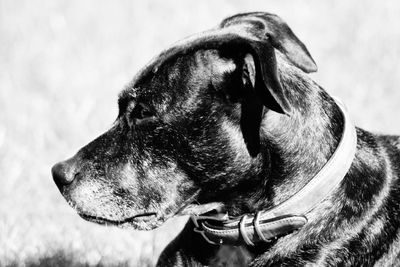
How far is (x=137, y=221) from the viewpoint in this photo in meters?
4.27

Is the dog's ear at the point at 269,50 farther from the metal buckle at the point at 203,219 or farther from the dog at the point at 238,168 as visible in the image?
the metal buckle at the point at 203,219

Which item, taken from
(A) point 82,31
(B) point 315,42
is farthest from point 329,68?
(A) point 82,31

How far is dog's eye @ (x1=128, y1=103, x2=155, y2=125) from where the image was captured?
4.10m

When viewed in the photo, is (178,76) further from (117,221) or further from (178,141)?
(117,221)

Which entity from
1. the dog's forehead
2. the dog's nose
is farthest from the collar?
the dog's nose

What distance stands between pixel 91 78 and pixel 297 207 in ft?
18.0

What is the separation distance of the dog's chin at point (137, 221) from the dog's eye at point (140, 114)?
0.49m

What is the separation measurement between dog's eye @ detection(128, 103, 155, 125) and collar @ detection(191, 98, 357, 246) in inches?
27.2

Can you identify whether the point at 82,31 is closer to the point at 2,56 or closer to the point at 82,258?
the point at 2,56

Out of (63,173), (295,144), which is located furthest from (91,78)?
(295,144)

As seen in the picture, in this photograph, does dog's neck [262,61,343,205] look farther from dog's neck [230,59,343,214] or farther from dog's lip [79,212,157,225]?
dog's lip [79,212,157,225]

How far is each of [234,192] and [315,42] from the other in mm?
6619

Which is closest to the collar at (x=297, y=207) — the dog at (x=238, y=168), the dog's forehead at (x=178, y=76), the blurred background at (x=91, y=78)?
the dog at (x=238, y=168)

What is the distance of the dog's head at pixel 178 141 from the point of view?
3965 millimetres
